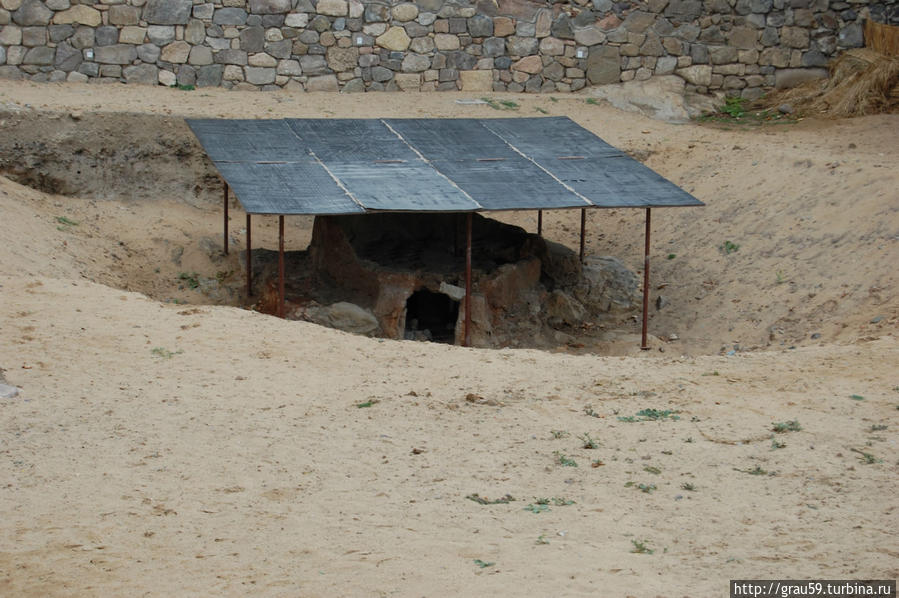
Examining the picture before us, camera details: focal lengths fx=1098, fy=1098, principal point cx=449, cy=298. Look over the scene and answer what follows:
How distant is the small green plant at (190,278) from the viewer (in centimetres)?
1315

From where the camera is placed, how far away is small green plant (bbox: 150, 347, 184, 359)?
8523 millimetres

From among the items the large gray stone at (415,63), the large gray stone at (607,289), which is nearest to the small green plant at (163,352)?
the large gray stone at (607,289)

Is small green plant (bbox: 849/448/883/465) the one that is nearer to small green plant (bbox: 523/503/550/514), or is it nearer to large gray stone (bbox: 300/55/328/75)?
small green plant (bbox: 523/503/550/514)

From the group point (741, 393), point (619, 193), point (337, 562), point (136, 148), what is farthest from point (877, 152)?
point (337, 562)

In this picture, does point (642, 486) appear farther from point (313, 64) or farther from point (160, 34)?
point (160, 34)

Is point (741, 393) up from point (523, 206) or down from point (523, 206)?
down

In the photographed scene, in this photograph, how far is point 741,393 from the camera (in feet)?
26.9

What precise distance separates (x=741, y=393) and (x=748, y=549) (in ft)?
9.44

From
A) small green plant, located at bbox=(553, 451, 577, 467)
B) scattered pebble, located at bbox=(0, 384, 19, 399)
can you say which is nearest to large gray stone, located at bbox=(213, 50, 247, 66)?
scattered pebble, located at bbox=(0, 384, 19, 399)

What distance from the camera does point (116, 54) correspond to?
641 inches

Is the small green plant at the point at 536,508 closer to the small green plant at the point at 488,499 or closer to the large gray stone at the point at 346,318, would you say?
the small green plant at the point at 488,499

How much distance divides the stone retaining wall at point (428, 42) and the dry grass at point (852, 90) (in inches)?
16.1

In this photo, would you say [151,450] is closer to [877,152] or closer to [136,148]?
[136,148]

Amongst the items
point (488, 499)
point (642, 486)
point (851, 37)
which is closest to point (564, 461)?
point (642, 486)
